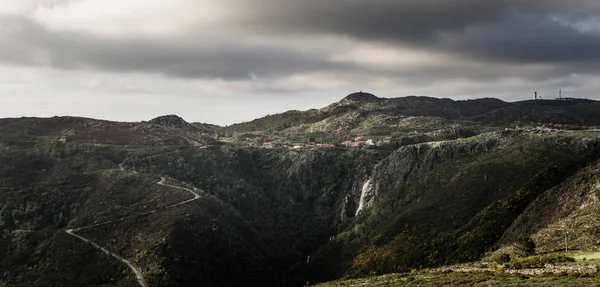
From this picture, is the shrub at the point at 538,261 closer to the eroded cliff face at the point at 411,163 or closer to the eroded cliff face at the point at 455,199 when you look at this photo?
the eroded cliff face at the point at 455,199

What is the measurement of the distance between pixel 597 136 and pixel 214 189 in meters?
95.9

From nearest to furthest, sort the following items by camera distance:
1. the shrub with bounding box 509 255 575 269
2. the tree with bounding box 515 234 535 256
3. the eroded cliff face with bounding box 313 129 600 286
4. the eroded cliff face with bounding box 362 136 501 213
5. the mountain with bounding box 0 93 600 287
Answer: the shrub with bounding box 509 255 575 269 → the tree with bounding box 515 234 535 256 → the mountain with bounding box 0 93 600 287 → the eroded cliff face with bounding box 313 129 600 286 → the eroded cliff face with bounding box 362 136 501 213

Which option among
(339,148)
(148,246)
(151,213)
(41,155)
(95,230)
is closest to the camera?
(148,246)

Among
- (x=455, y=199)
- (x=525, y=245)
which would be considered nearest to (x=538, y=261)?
(x=525, y=245)

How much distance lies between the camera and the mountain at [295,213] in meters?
67.6

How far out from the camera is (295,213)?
12888 cm

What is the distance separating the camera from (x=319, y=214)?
128 meters

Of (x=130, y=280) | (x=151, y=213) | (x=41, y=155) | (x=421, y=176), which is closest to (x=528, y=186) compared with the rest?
(x=421, y=176)

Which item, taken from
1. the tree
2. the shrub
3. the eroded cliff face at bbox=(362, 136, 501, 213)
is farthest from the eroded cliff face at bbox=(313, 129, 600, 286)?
the shrub

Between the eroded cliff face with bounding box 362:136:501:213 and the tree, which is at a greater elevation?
the eroded cliff face with bounding box 362:136:501:213

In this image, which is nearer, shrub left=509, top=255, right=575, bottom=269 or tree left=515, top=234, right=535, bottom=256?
shrub left=509, top=255, right=575, bottom=269

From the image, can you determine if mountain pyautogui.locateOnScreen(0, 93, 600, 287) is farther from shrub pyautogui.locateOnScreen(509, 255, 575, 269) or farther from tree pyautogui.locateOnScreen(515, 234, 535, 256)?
shrub pyautogui.locateOnScreen(509, 255, 575, 269)

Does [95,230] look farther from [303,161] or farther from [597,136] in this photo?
[597,136]

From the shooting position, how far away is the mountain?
6762cm
